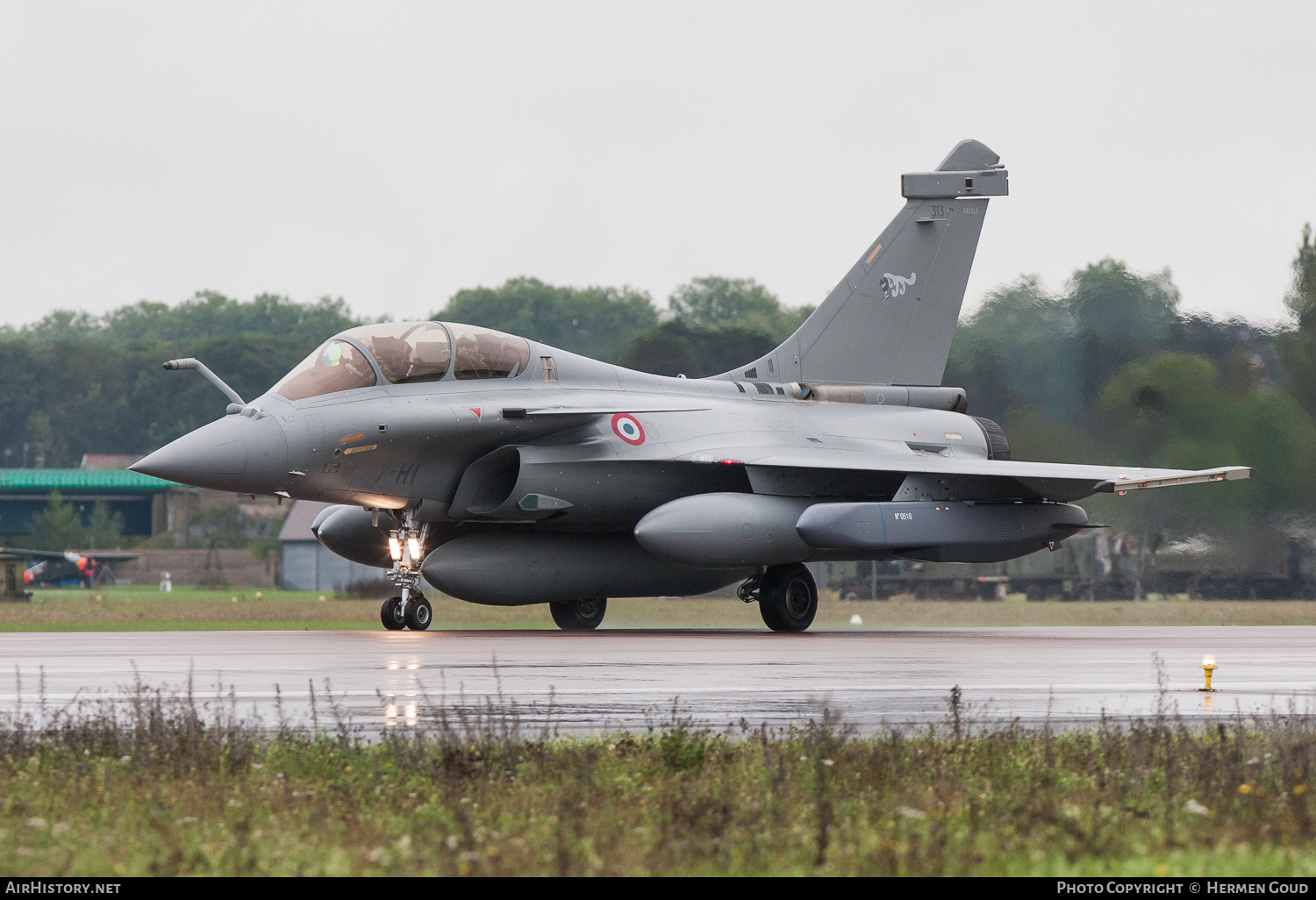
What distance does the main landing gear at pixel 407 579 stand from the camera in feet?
60.2

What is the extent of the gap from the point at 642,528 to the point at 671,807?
12347 millimetres

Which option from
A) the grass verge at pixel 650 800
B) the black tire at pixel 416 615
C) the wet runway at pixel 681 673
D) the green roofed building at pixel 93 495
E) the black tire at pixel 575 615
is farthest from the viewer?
the green roofed building at pixel 93 495

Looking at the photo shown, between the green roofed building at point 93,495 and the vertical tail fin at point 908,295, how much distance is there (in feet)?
190

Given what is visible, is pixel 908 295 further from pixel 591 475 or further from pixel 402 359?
pixel 402 359

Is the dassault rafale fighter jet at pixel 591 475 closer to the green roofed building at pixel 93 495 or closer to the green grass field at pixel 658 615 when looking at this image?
the green grass field at pixel 658 615

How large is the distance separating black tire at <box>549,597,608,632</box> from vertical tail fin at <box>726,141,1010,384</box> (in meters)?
4.25

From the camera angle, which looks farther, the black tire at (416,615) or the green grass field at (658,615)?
the green grass field at (658,615)

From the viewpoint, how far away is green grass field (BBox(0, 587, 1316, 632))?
21.9m

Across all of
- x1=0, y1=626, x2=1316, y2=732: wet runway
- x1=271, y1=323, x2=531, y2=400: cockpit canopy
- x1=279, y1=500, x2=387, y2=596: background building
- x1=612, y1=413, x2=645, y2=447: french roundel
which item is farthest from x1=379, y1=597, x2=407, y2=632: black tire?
x1=279, y1=500, x2=387, y2=596: background building

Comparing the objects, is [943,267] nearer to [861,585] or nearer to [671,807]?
[861,585]

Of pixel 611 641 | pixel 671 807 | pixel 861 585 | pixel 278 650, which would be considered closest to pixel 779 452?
pixel 611 641

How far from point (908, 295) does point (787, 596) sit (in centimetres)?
541

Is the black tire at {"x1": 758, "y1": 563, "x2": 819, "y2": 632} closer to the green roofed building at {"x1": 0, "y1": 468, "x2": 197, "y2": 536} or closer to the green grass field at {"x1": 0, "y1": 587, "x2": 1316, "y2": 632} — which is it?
the green grass field at {"x1": 0, "y1": 587, "x2": 1316, "y2": 632}

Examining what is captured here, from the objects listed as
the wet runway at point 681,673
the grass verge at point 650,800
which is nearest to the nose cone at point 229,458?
the wet runway at point 681,673
